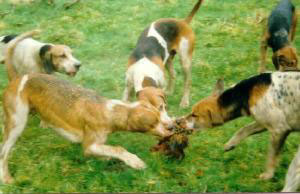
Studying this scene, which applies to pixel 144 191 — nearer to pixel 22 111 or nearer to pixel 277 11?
pixel 22 111

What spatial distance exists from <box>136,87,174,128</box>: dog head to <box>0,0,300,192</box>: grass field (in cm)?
62

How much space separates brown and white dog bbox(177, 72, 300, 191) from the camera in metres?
5.54

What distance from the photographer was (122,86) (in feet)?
28.3

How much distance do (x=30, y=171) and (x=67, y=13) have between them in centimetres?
706

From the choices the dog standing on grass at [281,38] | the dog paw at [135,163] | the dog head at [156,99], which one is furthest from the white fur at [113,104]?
the dog standing on grass at [281,38]

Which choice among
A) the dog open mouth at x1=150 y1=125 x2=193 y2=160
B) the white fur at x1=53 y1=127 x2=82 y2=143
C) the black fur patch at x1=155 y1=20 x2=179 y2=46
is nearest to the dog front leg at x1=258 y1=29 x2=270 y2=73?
the black fur patch at x1=155 y1=20 x2=179 y2=46

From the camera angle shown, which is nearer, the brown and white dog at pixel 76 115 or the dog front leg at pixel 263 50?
the brown and white dog at pixel 76 115

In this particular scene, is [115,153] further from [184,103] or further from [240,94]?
[184,103]

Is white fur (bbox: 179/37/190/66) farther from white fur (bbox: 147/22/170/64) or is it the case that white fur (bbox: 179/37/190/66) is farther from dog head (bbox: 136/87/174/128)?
dog head (bbox: 136/87/174/128)

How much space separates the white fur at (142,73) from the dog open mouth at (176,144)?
900mm

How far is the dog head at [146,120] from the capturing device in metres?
5.41

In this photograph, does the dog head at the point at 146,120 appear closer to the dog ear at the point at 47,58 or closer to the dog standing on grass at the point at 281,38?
the dog ear at the point at 47,58

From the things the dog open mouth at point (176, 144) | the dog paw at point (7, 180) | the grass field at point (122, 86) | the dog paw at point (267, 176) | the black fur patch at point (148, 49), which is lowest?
the grass field at point (122, 86)

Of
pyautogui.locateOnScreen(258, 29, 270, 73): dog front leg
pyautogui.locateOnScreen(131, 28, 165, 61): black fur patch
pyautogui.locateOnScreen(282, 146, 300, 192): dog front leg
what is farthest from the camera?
pyautogui.locateOnScreen(258, 29, 270, 73): dog front leg
